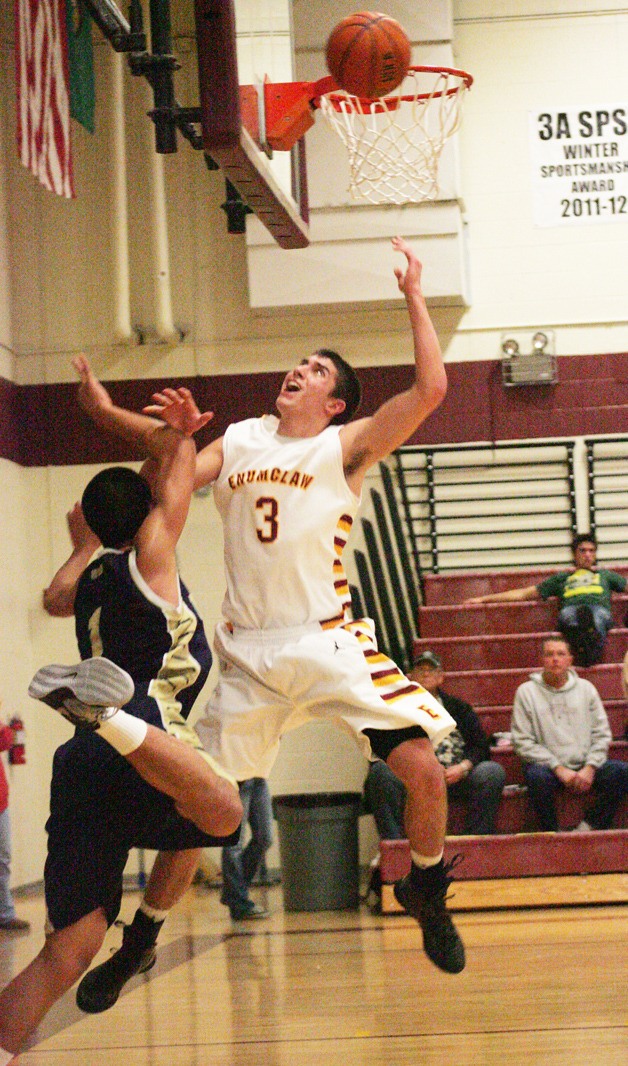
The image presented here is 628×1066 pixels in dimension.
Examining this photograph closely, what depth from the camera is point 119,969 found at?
15.3 ft

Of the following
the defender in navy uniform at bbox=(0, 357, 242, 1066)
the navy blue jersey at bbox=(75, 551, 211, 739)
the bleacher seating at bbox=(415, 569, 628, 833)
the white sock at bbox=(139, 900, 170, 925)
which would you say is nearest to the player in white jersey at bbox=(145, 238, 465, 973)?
the defender in navy uniform at bbox=(0, 357, 242, 1066)

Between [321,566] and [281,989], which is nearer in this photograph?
[321,566]

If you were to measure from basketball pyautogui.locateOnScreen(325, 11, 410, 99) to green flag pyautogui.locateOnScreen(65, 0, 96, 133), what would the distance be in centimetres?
509

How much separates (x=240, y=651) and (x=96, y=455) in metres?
7.32

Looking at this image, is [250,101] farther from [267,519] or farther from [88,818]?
[88,818]

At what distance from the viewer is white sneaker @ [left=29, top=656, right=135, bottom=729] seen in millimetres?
3689

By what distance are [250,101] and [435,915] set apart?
132 inches

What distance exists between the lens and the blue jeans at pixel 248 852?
8.98 m

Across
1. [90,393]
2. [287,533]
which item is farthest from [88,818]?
[90,393]

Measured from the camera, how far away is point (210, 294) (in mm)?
11844

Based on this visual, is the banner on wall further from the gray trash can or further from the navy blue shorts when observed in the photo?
the navy blue shorts

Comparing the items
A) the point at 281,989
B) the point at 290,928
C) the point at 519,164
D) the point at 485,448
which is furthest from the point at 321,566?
the point at 519,164

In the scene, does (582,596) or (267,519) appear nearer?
(267,519)

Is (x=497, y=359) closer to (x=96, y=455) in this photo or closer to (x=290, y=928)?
(x=96, y=455)
